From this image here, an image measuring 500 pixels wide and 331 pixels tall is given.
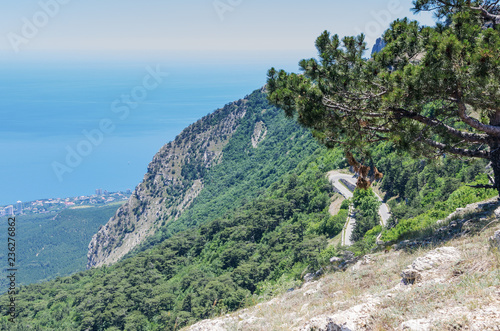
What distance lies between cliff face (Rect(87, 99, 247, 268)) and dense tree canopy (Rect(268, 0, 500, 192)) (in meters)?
91.9

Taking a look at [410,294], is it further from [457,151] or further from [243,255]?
[243,255]

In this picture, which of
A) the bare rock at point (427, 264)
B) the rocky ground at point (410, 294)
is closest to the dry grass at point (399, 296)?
the rocky ground at point (410, 294)

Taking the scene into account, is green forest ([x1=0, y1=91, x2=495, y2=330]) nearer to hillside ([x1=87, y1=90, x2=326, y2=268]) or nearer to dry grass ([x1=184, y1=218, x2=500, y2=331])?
dry grass ([x1=184, y1=218, x2=500, y2=331])

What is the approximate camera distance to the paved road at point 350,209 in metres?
28.0

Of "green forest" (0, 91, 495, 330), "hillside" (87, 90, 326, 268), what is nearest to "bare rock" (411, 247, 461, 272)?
"green forest" (0, 91, 495, 330)

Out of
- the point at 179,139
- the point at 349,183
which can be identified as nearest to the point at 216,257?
the point at 349,183

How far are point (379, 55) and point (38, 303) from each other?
1808 inches

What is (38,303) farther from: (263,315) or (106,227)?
(106,227)

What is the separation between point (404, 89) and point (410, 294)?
16.3 feet

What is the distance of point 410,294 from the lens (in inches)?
203

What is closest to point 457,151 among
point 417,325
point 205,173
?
point 417,325

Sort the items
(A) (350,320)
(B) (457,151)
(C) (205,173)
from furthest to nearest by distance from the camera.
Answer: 1. (C) (205,173)
2. (B) (457,151)
3. (A) (350,320)

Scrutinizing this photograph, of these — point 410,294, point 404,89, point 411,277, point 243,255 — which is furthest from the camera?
point 243,255

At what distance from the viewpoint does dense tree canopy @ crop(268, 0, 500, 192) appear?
24.2 feet
